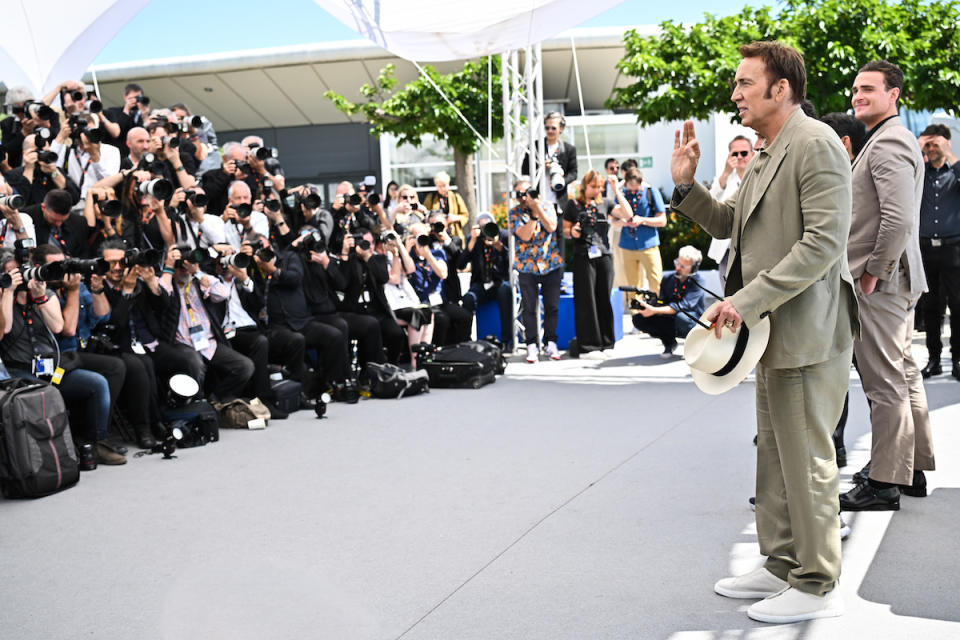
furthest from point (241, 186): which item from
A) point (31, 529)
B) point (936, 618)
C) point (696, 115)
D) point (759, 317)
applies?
point (696, 115)

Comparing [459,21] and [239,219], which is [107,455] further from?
[459,21]

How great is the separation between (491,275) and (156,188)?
4.10 m

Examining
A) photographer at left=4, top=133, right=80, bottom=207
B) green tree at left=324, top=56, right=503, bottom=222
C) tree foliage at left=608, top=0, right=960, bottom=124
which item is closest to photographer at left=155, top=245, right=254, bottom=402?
photographer at left=4, top=133, right=80, bottom=207

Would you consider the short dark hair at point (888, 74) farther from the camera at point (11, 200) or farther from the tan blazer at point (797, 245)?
the camera at point (11, 200)

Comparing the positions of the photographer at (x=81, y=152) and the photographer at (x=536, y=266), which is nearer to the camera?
the photographer at (x=81, y=152)

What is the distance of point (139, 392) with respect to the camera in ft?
18.2

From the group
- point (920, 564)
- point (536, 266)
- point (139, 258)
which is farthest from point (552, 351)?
point (920, 564)

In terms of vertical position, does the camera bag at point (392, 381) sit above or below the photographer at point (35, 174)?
below

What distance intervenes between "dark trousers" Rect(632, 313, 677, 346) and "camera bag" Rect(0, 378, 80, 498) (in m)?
5.33

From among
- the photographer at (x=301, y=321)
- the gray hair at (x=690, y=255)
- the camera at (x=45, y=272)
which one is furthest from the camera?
the gray hair at (x=690, y=255)

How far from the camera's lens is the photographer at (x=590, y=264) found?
8.65m

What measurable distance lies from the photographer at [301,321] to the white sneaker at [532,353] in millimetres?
2029

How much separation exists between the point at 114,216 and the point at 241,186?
115 cm

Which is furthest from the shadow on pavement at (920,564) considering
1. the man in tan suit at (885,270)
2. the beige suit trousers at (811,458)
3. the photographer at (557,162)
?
the photographer at (557,162)
